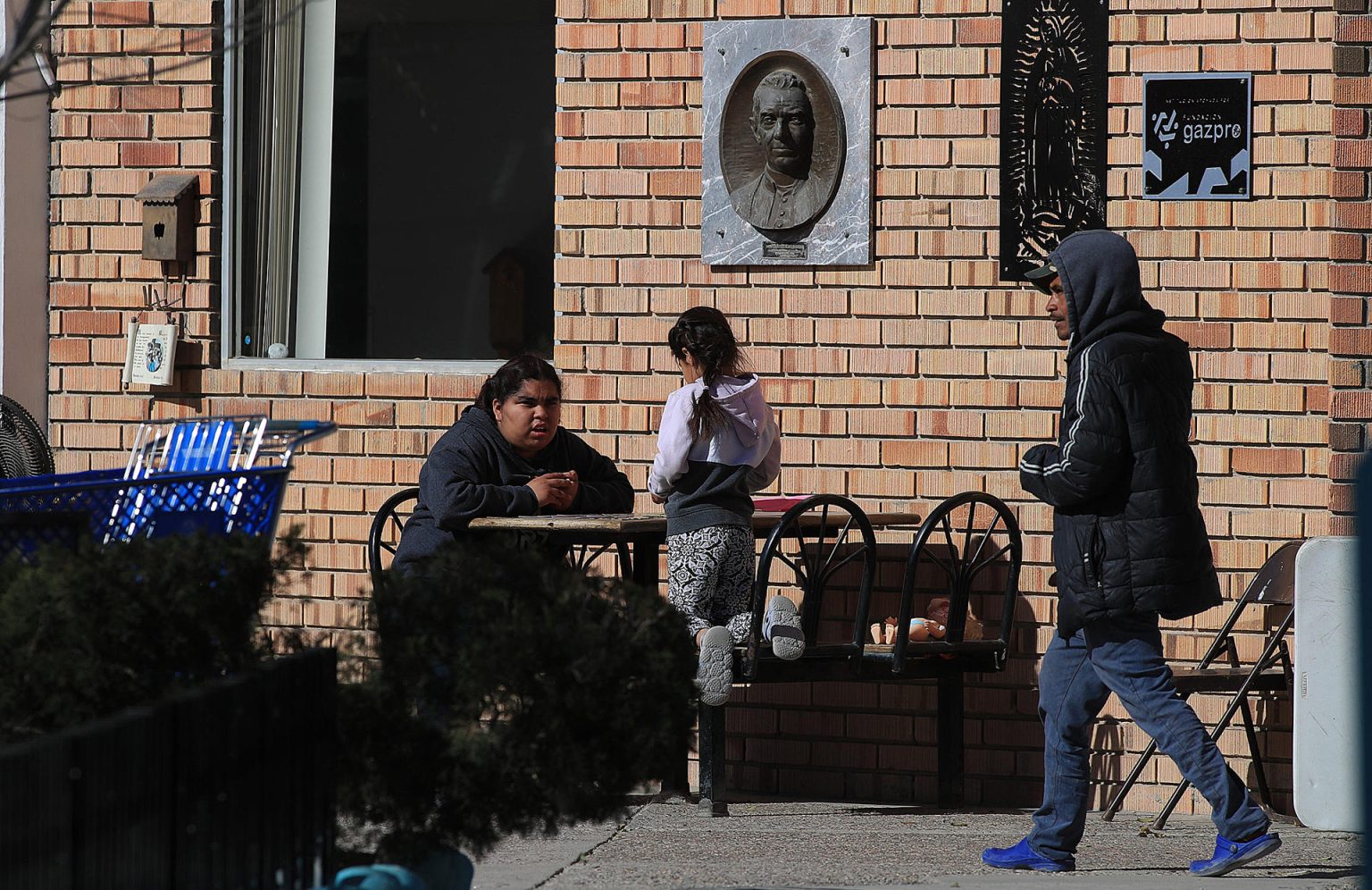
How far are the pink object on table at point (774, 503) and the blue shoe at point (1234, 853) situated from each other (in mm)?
2062

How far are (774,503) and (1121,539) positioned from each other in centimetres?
179

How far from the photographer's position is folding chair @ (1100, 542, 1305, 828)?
6211 millimetres

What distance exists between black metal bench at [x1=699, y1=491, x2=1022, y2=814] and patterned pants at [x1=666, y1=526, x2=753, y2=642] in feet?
0.37

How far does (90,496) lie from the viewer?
13.6ft

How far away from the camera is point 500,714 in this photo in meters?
3.57

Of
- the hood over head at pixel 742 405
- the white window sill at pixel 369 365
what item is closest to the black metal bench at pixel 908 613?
the hood over head at pixel 742 405

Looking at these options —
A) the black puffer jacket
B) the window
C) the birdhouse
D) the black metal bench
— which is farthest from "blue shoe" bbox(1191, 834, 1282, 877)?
the birdhouse

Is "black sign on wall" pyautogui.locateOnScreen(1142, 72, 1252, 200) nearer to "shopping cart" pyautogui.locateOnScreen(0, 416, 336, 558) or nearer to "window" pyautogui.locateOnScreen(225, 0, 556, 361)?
"window" pyautogui.locateOnScreen(225, 0, 556, 361)

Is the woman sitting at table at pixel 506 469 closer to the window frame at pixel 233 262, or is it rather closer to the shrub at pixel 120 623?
the window frame at pixel 233 262

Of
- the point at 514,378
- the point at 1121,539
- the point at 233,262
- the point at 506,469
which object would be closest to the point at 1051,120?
the point at 1121,539

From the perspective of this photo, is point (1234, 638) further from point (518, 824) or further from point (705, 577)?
point (518, 824)

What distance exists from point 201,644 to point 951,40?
439cm

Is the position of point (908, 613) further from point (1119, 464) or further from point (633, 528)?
point (1119, 464)

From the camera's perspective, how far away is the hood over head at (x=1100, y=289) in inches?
206
